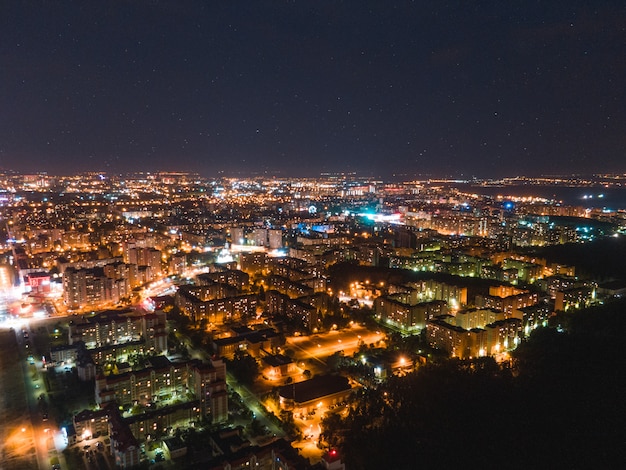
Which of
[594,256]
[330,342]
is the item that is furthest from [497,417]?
[594,256]

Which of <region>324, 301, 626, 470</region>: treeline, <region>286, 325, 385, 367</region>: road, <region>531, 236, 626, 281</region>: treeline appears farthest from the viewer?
<region>531, 236, 626, 281</region>: treeline

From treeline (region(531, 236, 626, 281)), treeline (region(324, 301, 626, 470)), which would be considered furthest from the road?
treeline (region(531, 236, 626, 281))

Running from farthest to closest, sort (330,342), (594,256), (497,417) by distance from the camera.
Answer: (594,256) → (330,342) → (497,417)

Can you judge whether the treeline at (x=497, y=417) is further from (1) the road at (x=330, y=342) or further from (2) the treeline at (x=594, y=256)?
(2) the treeline at (x=594, y=256)

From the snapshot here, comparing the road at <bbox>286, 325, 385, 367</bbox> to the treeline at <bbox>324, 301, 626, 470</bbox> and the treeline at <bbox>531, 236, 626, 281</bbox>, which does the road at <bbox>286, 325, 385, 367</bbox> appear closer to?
the treeline at <bbox>324, 301, 626, 470</bbox>

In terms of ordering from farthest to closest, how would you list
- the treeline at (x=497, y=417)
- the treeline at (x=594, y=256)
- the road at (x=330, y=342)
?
1. the treeline at (x=594, y=256)
2. the road at (x=330, y=342)
3. the treeline at (x=497, y=417)

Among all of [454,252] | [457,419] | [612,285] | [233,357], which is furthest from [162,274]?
[612,285]

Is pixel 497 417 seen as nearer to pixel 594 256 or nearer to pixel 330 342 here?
pixel 330 342

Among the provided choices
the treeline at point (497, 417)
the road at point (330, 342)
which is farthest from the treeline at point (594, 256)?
the road at point (330, 342)
